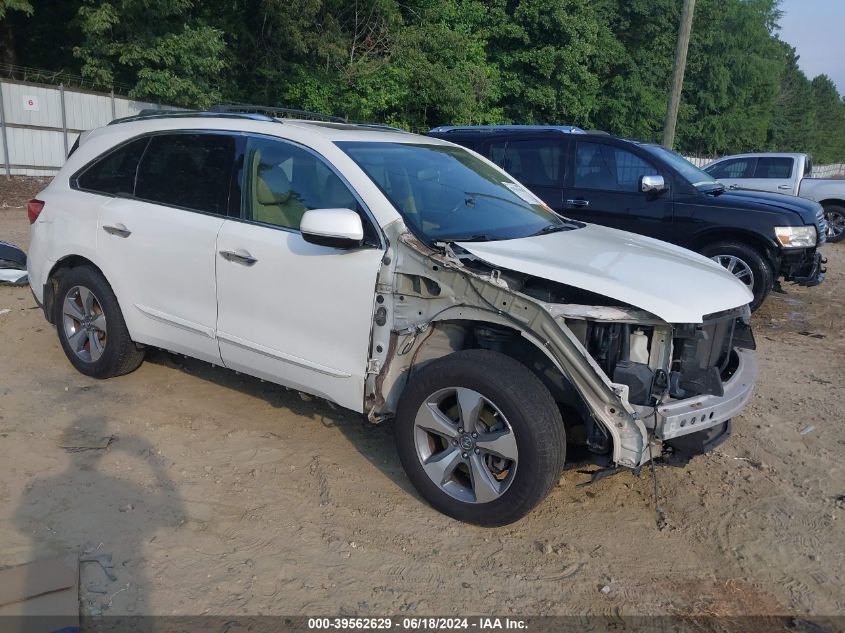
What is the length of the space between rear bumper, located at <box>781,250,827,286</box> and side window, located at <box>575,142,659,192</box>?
170cm

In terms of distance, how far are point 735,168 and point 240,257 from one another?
14130 mm

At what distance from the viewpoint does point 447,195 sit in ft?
13.5

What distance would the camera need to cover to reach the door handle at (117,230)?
4578 mm

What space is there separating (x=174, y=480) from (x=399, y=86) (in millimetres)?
19373

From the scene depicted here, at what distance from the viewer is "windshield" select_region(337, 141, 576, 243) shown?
149 inches

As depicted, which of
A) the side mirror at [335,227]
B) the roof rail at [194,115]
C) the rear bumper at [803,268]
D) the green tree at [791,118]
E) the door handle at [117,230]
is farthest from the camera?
the green tree at [791,118]

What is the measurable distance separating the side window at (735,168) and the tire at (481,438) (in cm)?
1368

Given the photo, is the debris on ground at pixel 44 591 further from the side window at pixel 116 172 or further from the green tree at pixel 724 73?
the green tree at pixel 724 73

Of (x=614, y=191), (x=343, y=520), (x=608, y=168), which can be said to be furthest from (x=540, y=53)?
(x=343, y=520)

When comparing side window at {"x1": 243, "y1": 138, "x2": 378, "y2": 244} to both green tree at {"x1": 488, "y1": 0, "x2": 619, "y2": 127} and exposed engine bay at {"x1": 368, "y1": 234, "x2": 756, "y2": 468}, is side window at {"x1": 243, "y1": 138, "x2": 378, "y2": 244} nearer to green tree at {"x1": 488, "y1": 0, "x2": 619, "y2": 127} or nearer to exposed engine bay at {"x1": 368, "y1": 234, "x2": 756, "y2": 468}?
exposed engine bay at {"x1": 368, "y1": 234, "x2": 756, "y2": 468}

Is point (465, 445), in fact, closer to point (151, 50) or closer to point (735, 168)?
point (735, 168)

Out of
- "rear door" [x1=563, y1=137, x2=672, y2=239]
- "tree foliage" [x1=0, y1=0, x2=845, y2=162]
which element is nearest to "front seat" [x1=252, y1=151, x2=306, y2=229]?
"rear door" [x1=563, y1=137, x2=672, y2=239]

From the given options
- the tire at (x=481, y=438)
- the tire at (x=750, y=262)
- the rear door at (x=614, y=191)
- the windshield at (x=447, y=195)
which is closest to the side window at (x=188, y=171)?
the windshield at (x=447, y=195)

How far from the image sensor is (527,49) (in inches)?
1029
